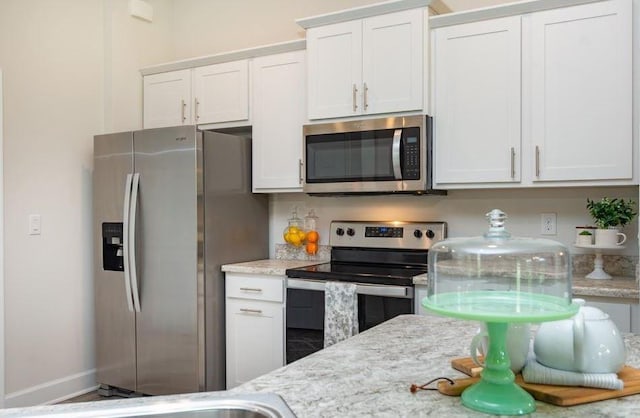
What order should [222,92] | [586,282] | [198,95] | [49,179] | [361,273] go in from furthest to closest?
1. [198,95]
2. [222,92]
3. [49,179]
4. [361,273]
5. [586,282]

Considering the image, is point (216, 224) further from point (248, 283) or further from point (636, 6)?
point (636, 6)

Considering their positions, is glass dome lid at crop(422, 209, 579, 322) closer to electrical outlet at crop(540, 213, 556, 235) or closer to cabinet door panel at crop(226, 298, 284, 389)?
electrical outlet at crop(540, 213, 556, 235)

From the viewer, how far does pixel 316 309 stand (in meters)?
3.06

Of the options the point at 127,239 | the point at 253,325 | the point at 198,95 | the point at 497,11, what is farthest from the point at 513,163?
the point at 127,239

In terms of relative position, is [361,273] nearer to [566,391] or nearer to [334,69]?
[334,69]

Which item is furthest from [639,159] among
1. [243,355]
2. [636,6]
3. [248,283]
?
[243,355]

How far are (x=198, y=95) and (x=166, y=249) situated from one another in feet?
3.72

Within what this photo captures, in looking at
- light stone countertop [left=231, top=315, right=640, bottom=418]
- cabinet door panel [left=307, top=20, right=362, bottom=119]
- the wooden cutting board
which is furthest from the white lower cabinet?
the wooden cutting board

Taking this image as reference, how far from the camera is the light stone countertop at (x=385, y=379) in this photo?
1.04m

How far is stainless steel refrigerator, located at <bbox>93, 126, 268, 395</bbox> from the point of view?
3.24 metres

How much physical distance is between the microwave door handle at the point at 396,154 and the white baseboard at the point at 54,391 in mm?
2413

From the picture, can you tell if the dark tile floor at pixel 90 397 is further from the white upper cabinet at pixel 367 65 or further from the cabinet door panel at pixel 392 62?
the cabinet door panel at pixel 392 62

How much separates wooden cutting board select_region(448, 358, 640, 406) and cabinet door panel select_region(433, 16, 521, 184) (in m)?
1.76

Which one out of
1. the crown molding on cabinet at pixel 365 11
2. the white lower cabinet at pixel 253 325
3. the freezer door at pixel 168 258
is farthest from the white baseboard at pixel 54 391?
the crown molding on cabinet at pixel 365 11
